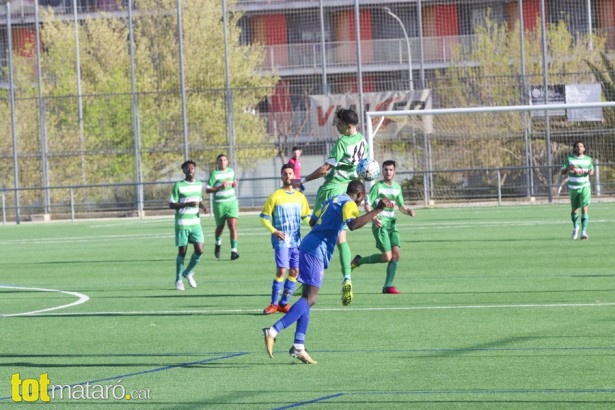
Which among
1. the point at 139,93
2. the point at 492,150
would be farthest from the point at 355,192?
the point at 139,93

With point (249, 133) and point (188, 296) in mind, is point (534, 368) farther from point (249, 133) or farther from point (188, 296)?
point (249, 133)

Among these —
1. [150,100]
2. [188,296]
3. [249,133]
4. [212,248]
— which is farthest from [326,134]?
[188,296]

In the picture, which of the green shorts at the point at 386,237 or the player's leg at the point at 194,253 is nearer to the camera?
the green shorts at the point at 386,237

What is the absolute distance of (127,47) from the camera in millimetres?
56250

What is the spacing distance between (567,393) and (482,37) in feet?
140

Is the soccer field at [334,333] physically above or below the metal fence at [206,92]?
below

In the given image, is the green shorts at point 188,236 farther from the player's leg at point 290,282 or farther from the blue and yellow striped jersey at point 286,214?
the player's leg at point 290,282

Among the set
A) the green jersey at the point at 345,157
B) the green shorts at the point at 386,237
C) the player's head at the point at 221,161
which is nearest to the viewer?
the green jersey at the point at 345,157

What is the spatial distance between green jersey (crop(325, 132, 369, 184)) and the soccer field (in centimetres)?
171

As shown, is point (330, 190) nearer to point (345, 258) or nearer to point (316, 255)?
point (345, 258)

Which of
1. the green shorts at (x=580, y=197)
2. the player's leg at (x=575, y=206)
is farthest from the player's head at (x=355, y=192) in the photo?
the green shorts at (x=580, y=197)

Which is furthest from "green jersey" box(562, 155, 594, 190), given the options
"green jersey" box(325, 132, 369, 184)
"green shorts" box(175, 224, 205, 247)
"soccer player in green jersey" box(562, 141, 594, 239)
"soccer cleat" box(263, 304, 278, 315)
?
"soccer cleat" box(263, 304, 278, 315)

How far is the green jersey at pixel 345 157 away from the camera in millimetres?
16297

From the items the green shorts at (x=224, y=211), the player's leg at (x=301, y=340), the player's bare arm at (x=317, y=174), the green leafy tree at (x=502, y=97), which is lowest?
the player's leg at (x=301, y=340)
